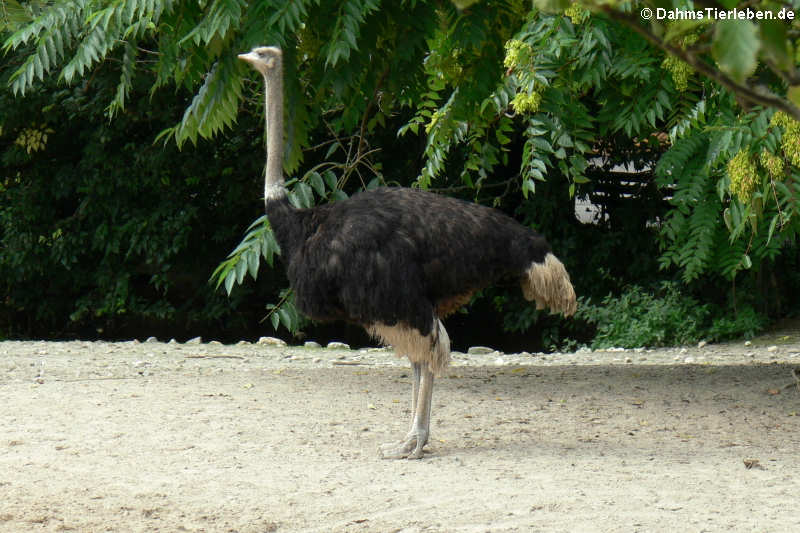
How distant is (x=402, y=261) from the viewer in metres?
4.98

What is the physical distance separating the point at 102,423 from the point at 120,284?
7.04 m

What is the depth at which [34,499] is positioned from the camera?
445cm

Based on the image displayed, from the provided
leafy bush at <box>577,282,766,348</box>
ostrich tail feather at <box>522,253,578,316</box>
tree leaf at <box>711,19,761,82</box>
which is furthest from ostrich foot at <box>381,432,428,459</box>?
leafy bush at <box>577,282,766,348</box>

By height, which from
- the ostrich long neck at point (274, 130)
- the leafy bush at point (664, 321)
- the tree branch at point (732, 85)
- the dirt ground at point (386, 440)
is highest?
the ostrich long neck at point (274, 130)

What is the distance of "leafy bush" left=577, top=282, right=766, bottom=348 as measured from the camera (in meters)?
9.96

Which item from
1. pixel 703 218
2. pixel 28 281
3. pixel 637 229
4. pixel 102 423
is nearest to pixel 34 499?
pixel 102 423

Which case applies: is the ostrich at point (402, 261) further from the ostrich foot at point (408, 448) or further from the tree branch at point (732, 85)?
the tree branch at point (732, 85)

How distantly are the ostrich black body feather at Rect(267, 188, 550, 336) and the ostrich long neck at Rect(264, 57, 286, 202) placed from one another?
0.51 feet

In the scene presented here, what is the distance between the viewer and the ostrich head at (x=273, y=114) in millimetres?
5438

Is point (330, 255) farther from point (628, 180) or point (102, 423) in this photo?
point (628, 180)

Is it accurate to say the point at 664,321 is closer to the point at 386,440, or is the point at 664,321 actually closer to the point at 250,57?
the point at 386,440

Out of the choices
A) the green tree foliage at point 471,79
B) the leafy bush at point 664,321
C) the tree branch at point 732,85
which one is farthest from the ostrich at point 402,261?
the leafy bush at point 664,321

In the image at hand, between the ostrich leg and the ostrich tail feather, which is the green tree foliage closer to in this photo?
the ostrich tail feather

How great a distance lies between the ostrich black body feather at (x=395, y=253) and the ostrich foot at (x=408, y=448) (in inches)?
20.1
